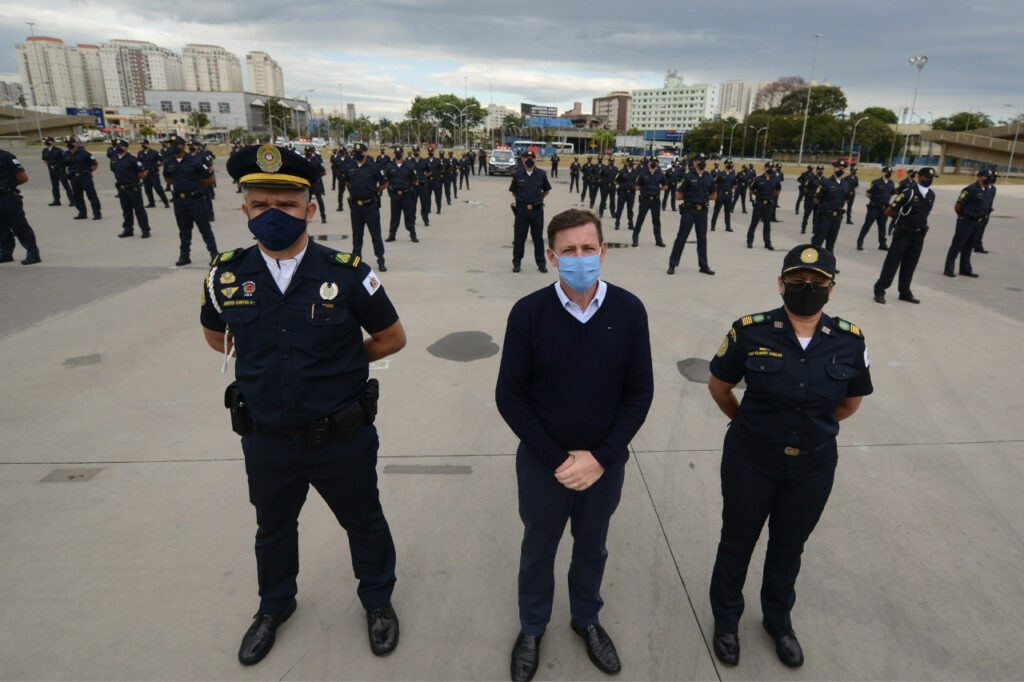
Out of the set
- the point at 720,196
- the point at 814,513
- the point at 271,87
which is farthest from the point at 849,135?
the point at 271,87

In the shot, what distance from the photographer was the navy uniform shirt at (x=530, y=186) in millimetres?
9352

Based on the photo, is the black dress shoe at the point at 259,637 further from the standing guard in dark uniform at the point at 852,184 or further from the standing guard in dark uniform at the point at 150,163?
the standing guard in dark uniform at the point at 150,163

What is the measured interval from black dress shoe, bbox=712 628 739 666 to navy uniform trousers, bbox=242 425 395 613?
151cm

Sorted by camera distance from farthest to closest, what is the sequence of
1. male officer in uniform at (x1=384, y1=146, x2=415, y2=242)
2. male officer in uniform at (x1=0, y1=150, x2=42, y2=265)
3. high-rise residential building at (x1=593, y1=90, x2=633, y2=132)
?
high-rise residential building at (x1=593, y1=90, x2=633, y2=132)
male officer in uniform at (x1=384, y1=146, x2=415, y2=242)
male officer in uniform at (x1=0, y1=150, x2=42, y2=265)

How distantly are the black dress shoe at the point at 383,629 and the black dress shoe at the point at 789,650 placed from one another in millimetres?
1713

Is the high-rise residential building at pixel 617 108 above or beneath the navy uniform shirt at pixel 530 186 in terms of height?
above

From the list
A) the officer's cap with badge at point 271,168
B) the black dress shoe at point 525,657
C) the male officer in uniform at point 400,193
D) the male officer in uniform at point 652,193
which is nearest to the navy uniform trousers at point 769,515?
the black dress shoe at point 525,657

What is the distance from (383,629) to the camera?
2451 millimetres

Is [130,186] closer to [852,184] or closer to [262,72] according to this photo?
[852,184]

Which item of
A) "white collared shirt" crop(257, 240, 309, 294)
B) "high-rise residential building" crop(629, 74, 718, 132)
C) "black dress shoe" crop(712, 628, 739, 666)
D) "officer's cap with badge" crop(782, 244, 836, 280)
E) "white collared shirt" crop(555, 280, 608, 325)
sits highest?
"high-rise residential building" crop(629, 74, 718, 132)

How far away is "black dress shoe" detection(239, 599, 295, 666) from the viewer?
7.65ft

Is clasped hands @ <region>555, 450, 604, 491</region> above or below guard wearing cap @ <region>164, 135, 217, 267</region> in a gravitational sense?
below

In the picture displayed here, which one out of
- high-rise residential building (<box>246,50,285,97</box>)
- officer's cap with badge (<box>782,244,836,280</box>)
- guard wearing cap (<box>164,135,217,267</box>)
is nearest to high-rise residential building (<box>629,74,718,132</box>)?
high-rise residential building (<box>246,50,285,97</box>)

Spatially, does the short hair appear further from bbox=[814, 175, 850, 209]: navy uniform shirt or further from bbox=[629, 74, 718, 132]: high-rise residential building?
bbox=[629, 74, 718, 132]: high-rise residential building
